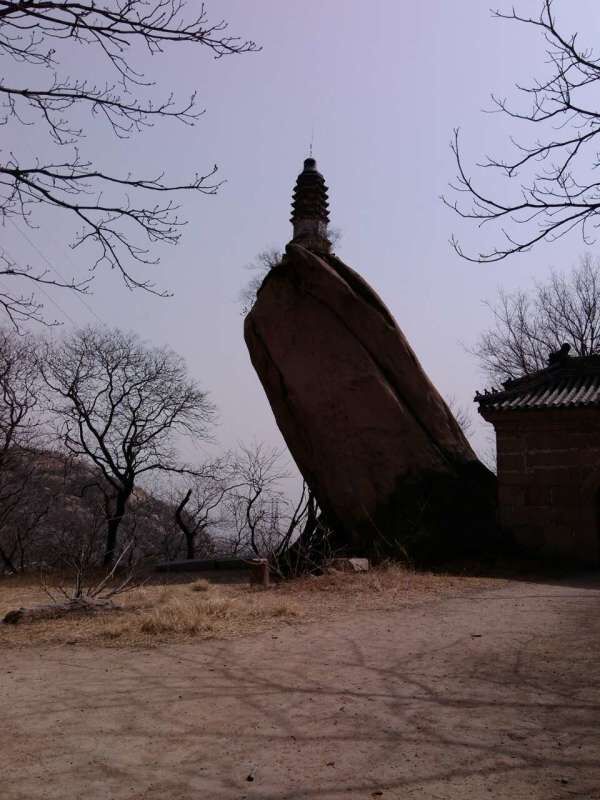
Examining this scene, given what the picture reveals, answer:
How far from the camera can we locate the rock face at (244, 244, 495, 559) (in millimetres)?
13227

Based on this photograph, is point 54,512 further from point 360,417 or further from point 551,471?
point 551,471

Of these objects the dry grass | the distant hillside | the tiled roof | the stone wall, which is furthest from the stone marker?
the distant hillside

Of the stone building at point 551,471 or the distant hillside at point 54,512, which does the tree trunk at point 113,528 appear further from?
the stone building at point 551,471

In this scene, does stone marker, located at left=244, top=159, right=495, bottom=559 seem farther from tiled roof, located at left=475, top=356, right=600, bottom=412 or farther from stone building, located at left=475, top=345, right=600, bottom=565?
tiled roof, located at left=475, top=356, right=600, bottom=412

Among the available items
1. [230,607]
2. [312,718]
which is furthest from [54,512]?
[312,718]

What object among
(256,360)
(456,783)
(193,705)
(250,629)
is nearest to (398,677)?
(193,705)

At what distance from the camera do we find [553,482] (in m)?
13.5

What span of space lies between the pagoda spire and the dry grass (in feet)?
32.5

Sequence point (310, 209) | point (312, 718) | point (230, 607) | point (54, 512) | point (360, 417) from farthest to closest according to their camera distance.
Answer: point (54, 512), point (310, 209), point (360, 417), point (230, 607), point (312, 718)

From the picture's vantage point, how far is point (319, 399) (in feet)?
44.9

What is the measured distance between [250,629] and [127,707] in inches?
102

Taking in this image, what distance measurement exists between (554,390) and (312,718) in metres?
11.8

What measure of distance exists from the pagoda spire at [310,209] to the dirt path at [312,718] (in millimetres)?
13147

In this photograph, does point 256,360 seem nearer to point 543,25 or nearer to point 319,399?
point 319,399
